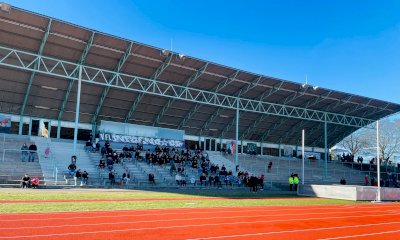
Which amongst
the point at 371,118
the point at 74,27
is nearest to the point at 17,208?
the point at 74,27

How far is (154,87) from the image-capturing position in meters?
32.4

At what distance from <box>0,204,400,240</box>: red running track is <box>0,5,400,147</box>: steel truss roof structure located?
1883 cm

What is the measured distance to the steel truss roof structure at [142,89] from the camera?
27562 mm

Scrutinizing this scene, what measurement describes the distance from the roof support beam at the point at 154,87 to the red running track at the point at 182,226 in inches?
752

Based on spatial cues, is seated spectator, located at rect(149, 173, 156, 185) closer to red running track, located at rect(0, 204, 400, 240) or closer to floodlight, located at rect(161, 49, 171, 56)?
floodlight, located at rect(161, 49, 171, 56)

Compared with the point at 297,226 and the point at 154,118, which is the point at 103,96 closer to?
the point at 154,118

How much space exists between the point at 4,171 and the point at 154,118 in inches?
734

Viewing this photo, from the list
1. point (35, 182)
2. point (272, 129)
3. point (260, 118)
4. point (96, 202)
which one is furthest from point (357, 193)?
point (272, 129)

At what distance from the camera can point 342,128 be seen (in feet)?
175

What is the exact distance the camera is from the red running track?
8.29 m

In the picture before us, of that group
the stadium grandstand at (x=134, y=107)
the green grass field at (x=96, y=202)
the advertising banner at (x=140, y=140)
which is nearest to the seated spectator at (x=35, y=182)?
the stadium grandstand at (x=134, y=107)

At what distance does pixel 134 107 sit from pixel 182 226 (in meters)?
28.6

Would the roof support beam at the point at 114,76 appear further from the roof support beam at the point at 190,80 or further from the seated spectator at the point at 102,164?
the roof support beam at the point at 190,80

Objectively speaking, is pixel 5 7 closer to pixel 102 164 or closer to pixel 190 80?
pixel 102 164
